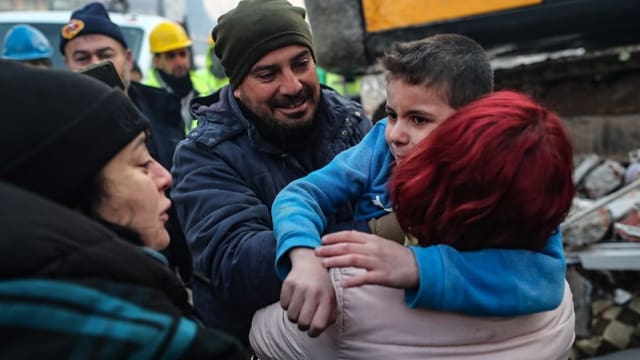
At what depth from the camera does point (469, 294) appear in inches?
45.9

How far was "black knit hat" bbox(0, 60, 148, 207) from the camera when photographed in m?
0.94

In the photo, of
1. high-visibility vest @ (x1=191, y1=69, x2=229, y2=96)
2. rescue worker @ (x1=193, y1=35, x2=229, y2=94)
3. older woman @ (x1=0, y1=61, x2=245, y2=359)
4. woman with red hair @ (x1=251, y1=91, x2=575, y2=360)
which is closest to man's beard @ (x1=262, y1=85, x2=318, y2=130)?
woman with red hair @ (x1=251, y1=91, x2=575, y2=360)

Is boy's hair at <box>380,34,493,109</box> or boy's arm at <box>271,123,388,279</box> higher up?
boy's hair at <box>380,34,493,109</box>

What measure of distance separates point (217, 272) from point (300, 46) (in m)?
0.75

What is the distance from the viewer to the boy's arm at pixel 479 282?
116cm

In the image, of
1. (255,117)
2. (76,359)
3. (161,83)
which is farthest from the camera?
(161,83)

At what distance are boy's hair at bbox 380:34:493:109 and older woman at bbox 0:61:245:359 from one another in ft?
2.13

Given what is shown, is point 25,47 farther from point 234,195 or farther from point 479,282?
point 479,282

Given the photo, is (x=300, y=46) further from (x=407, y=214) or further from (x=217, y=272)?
(x=407, y=214)

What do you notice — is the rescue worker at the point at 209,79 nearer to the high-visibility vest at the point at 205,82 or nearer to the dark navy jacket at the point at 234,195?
the high-visibility vest at the point at 205,82

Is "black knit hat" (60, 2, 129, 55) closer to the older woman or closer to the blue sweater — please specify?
the blue sweater

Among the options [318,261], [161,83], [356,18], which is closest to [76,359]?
[318,261]

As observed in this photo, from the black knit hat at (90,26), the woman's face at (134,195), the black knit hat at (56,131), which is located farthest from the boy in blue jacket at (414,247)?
the black knit hat at (90,26)

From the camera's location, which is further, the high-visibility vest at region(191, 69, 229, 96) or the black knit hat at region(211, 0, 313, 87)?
the high-visibility vest at region(191, 69, 229, 96)
